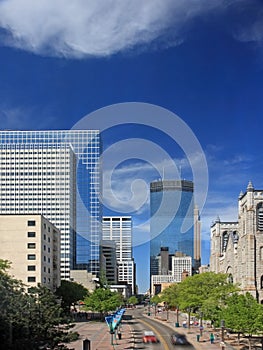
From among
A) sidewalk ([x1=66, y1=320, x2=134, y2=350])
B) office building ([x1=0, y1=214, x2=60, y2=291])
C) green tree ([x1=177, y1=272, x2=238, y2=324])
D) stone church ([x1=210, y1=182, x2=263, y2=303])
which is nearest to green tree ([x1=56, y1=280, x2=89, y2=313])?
office building ([x1=0, y1=214, x2=60, y2=291])

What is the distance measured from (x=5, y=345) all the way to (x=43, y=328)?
9822 millimetres

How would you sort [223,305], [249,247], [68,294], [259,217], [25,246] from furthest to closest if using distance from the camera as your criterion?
1. [259,217]
2. [68,294]
3. [249,247]
4. [25,246]
5. [223,305]

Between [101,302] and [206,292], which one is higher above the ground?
[206,292]

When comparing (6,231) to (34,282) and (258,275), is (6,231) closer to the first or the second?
(34,282)

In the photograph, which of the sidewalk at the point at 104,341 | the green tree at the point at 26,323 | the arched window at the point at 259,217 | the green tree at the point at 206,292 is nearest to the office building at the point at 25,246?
the sidewalk at the point at 104,341

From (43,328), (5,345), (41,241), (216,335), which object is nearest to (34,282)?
(41,241)

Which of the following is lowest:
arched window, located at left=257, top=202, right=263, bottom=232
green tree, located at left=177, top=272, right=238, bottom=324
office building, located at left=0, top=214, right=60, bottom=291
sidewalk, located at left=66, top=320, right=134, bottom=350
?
→ sidewalk, located at left=66, top=320, right=134, bottom=350

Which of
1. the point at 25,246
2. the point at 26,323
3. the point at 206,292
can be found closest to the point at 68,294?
the point at 25,246

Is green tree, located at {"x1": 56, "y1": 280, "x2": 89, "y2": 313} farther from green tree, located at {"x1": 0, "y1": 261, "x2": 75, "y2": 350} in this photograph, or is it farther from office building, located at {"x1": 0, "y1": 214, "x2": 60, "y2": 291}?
green tree, located at {"x1": 0, "y1": 261, "x2": 75, "y2": 350}

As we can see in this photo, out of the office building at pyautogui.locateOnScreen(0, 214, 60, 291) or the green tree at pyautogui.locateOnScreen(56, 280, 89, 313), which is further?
the green tree at pyautogui.locateOnScreen(56, 280, 89, 313)

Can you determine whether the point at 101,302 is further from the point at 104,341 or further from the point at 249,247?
the point at 104,341

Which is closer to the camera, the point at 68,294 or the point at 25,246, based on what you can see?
the point at 25,246

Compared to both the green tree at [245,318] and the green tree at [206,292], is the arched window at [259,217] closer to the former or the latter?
the green tree at [206,292]

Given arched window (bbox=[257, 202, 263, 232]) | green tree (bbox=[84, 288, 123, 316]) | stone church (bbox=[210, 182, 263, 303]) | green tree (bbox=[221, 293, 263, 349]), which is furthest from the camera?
arched window (bbox=[257, 202, 263, 232])
